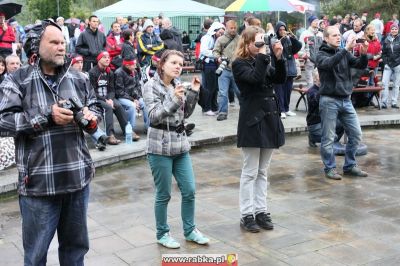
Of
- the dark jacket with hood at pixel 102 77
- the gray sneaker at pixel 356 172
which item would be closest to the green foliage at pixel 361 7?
the dark jacket with hood at pixel 102 77

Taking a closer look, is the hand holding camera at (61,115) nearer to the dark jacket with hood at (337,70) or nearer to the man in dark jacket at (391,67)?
the dark jacket with hood at (337,70)

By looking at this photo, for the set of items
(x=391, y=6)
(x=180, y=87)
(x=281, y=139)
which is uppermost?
(x=391, y=6)

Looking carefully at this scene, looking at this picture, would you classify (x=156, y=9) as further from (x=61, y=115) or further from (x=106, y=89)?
(x=61, y=115)

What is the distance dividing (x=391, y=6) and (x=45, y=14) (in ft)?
53.1

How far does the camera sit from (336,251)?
5059 mm

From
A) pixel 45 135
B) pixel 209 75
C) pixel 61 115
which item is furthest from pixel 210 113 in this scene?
pixel 61 115

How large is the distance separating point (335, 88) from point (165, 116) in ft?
10.1

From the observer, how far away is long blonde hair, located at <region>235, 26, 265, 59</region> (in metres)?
5.46

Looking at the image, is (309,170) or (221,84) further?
(221,84)

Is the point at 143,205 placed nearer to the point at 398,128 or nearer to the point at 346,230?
the point at 346,230

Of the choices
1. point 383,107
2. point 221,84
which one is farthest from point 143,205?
point 383,107

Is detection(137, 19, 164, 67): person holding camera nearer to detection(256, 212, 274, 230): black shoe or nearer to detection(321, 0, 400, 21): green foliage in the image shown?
detection(256, 212, 274, 230): black shoe

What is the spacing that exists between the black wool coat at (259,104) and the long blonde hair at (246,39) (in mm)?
60

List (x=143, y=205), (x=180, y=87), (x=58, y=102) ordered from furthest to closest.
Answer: (x=143, y=205) < (x=180, y=87) < (x=58, y=102)
